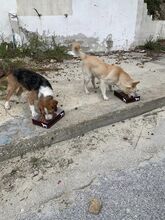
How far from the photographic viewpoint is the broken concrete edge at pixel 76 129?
4.05 m

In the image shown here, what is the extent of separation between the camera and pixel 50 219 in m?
3.17

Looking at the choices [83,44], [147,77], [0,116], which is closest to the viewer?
[0,116]

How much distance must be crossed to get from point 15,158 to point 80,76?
2.74 meters

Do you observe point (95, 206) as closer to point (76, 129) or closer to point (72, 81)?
point (76, 129)

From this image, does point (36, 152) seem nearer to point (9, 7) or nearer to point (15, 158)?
point (15, 158)

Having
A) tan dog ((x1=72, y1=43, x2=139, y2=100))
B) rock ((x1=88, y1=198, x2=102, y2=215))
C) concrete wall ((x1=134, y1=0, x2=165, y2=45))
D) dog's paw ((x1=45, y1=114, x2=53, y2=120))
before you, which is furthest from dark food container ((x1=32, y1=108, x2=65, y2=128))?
concrete wall ((x1=134, y1=0, x2=165, y2=45))

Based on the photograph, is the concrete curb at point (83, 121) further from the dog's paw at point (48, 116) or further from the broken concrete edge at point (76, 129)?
the dog's paw at point (48, 116)

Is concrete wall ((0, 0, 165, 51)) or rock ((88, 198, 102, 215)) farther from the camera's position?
concrete wall ((0, 0, 165, 51))

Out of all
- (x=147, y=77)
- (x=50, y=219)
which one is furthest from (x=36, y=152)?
(x=147, y=77)

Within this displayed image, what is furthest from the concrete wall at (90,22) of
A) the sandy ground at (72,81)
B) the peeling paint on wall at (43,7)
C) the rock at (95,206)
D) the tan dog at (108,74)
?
the rock at (95,206)

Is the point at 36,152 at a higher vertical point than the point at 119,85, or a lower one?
lower

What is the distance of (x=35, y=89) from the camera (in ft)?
14.5

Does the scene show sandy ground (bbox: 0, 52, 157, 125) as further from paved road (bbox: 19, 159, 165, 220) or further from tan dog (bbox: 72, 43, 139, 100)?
paved road (bbox: 19, 159, 165, 220)

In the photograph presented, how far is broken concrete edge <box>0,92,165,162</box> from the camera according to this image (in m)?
4.05
